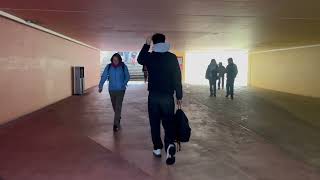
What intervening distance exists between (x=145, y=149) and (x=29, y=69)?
19.8 feet

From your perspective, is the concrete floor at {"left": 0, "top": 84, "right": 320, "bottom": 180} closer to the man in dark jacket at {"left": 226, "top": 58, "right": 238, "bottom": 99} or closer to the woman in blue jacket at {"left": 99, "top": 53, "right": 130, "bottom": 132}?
the woman in blue jacket at {"left": 99, "top": 53, "right": 130, "bottom": 132}

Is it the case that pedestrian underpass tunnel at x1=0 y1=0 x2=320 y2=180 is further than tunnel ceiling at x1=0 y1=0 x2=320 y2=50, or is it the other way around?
tunnel ceiling at x1=0 y1=0 x2=320 y2=50

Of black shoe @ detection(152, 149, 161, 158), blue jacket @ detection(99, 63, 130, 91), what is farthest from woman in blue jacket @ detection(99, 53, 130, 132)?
black shoe @ detection(152, 149, 161, 158)

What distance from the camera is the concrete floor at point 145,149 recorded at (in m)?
5.25

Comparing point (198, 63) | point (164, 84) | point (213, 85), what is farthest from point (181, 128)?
point (198, 63)

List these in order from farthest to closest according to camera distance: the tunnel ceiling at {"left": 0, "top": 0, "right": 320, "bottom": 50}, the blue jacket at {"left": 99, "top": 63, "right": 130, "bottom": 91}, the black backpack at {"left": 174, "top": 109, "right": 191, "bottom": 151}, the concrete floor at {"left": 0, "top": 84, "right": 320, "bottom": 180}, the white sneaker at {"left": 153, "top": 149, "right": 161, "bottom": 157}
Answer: the blue jacket at {"left": 99, "top": 63, "right": 130, "bottom": 91} < the tunnel ceiling at {"left": 0, "top": 0, "right": 320, "bottom": 50} < the white sneaker at {"left": 153, "top": 149, "right": 161, "bottom": 157} < the black backpack at {"left": 174, "top": 109, "right": 191, "bottom": 151} < the concrete floor at {"left": 0, "top": 84, "right": 320, "bottom": 180}

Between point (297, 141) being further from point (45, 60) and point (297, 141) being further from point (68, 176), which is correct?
point (45, 60)

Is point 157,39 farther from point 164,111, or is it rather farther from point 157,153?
point 157,153

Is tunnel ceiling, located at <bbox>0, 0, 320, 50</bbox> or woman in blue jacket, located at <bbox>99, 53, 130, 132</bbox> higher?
tunnel ceiling, located at <bbox>0, 0, 320, 50</bbox>

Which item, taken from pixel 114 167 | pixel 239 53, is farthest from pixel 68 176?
pixel 239 53

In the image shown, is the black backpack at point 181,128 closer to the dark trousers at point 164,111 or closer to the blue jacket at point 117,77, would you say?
the dark trousers at point 164,111

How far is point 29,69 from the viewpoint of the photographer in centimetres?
1134

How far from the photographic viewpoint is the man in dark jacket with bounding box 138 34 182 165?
18.8 feet

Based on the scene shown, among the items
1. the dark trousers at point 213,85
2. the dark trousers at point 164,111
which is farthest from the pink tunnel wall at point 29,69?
the dark trousers at point 213,85
